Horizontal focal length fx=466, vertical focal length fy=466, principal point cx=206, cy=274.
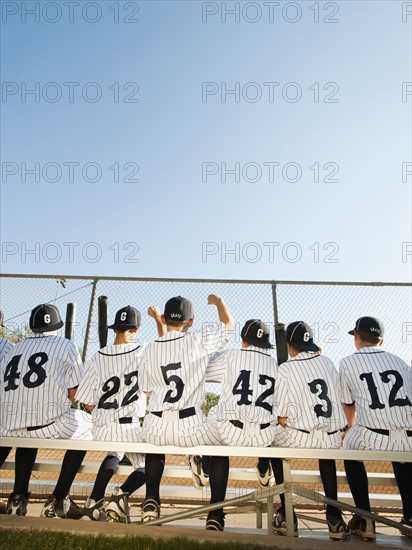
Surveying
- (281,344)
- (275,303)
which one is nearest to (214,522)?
(281,344)

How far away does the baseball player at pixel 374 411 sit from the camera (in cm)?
337

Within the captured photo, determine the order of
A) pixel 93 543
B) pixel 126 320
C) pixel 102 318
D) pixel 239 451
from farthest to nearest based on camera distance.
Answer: pixel 102 318, pixel 126 320, pixel 239 451, pixel 93 543

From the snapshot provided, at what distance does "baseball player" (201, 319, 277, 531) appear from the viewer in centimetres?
331

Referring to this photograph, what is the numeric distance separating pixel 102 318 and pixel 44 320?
1.73m

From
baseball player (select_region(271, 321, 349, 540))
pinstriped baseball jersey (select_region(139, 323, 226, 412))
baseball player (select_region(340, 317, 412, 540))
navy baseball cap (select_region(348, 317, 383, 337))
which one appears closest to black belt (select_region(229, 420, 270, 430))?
baseball player (select_region(271, 321, 349, 540))

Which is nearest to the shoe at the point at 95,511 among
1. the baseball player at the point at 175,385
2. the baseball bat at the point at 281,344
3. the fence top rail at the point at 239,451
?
the baseball player at the point at 175,385

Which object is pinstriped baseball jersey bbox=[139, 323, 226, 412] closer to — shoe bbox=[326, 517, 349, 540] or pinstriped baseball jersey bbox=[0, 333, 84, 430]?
pinstriped baseball jersey bbox=[0, 333, 84, 430]

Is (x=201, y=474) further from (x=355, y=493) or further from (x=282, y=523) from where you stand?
(x=355, y=493)

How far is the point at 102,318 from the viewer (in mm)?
5676

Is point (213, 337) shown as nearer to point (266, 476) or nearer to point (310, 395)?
point (310, 395)

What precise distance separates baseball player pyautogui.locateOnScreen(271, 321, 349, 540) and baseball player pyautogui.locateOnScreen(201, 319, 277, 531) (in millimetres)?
115

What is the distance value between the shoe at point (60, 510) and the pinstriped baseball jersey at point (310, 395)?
1662 mm

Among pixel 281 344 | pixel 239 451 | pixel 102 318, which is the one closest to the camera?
pixel 239 451

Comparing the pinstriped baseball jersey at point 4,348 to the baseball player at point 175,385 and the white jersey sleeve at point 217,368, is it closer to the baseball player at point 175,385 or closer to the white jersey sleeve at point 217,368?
the baseball player at point 175,385
